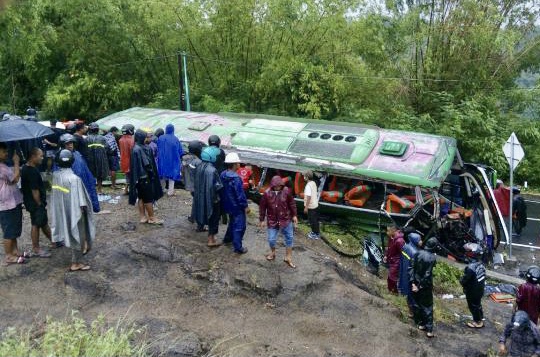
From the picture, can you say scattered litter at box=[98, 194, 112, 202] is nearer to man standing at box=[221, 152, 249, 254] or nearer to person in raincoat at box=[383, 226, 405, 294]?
man standing at box=[221, 152, 249, 254]

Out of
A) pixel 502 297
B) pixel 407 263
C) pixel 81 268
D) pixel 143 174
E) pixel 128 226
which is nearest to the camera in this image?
pixel 81 268

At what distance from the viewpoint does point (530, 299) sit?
6.18m

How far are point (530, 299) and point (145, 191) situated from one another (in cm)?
553

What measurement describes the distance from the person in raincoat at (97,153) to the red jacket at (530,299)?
24.5ft

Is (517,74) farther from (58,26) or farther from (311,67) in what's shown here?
(58,26)

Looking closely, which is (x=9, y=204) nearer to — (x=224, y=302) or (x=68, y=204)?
(x=68, y=204)

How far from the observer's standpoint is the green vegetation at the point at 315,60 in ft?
52.6

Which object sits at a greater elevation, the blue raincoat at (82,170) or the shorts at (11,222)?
the blue raincoat at (82,170)

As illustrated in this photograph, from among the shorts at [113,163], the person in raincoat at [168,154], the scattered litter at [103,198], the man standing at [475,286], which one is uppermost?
the person in raincoat at [168,154]

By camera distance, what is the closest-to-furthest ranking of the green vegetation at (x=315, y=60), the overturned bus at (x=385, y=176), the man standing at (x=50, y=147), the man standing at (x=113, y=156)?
1. the man standing at (x=50, y=147)
2. the overturned bus at (x=385, y=176)
3. the man standing at (x=113, y=156)
4. the green vegetation at (x=315, y=60)

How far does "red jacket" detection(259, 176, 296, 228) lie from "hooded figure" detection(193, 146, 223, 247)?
0.70 m

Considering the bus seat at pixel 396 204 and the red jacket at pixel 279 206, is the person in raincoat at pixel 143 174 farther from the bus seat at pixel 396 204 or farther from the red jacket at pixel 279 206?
the bus seat at pixel 396 204

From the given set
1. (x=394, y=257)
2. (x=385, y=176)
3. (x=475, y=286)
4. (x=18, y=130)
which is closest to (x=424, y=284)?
(x=475, y=286)

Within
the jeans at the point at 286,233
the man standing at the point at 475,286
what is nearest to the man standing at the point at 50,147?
the jeans at the point at 286,233
